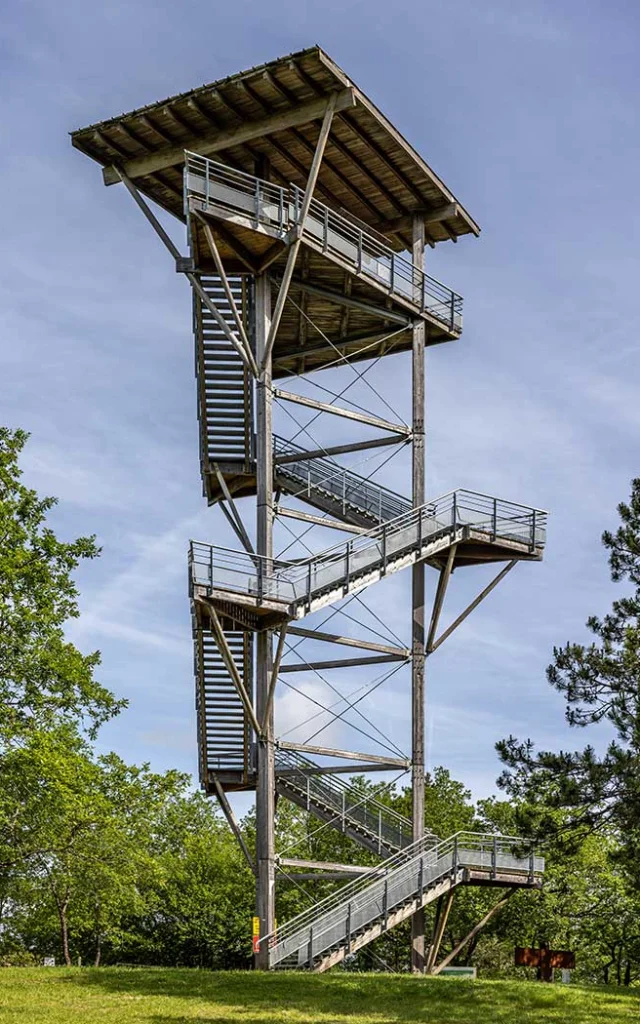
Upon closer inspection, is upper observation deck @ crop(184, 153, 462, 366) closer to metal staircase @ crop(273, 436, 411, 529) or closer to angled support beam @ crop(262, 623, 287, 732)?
metal staircase @ crop(273, 436, 411, 529)

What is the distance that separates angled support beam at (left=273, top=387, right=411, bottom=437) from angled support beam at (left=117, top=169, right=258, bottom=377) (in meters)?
1.02

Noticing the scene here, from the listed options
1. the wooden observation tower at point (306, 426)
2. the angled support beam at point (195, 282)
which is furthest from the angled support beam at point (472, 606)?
the angled support beam at point (195, 282)

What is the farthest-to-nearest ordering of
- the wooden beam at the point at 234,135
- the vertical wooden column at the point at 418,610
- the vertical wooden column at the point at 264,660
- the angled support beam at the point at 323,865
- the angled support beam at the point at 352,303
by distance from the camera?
1. the angled support beam at the point at 352,303
2. the vertical wooden column at the point at 418,610
3. the angled support beam at the point at 323,865
4. the wooden beam at the point at 234,135
5. the vertical wooden column at the point at 264,660

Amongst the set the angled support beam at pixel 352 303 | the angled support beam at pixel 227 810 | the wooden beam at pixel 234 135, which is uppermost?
the wooden beam at pixel 234 135

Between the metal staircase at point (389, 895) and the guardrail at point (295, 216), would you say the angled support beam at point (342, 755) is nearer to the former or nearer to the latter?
the metal staircase at point (389, 895)

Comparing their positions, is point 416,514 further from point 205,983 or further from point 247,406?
point 205,983

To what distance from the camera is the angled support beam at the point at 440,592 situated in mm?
31938

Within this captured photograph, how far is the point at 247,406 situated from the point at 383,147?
745 cm

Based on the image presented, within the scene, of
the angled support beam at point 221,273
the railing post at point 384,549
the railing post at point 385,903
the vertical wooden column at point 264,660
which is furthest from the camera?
the railing post at point 384,549

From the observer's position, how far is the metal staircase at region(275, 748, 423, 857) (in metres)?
30.3

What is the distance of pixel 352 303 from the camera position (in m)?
32.3

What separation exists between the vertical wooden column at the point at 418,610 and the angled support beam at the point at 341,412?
1.78 ft

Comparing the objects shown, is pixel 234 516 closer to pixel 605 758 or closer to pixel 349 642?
pixel 349 642

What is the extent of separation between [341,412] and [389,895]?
11.9 metres
